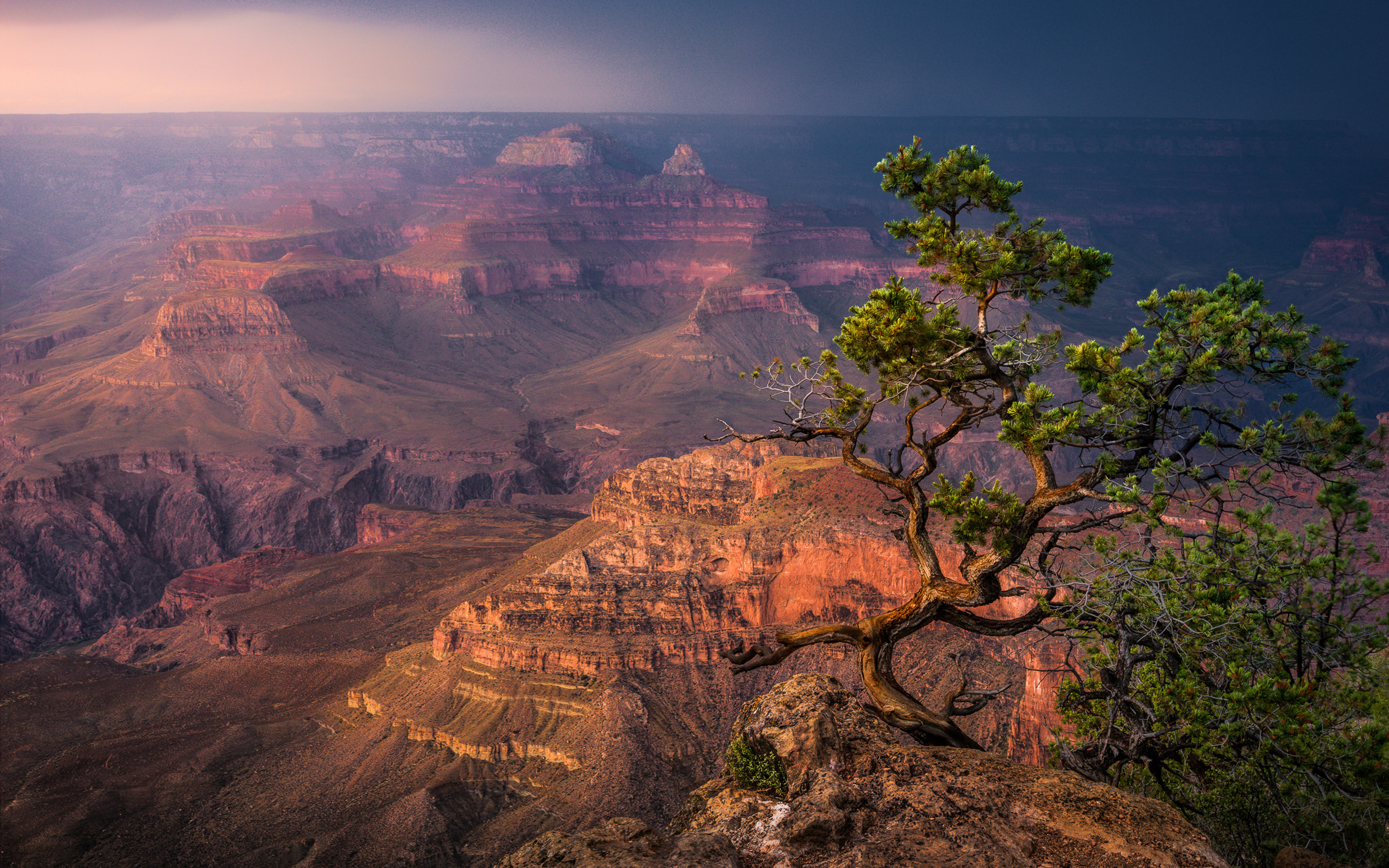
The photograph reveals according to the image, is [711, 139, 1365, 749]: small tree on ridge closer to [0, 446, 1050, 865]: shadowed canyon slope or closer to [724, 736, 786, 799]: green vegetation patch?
[724, 736, 786, 799]: green vegetation patch

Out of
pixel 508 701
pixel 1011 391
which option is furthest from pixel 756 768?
pixel 508 701

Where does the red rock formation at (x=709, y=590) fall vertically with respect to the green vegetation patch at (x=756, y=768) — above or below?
below

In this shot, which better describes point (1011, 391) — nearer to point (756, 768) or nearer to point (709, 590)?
point (756, 768)

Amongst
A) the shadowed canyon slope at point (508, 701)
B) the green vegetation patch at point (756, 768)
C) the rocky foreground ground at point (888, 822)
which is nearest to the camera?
the rocky foreground ground at point (888, 822)

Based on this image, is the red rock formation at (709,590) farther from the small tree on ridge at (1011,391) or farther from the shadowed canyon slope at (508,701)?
the small tree on ridge at (1011,391)

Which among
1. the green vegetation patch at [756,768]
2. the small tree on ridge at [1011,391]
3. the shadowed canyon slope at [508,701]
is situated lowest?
the shadowed canyon slope at [508,701]

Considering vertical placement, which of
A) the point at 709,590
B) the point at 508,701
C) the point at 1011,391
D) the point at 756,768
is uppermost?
the point at 1011,391

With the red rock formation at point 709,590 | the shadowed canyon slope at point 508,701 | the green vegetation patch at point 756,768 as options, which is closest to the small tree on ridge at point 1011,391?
the green vegetation patch at point 756,768

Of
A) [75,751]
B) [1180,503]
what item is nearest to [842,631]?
[1180,503]

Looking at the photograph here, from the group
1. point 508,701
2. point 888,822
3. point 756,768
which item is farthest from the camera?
point 508,701

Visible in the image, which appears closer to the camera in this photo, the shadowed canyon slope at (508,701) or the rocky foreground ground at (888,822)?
the rocky foreground ground at (888,822)
